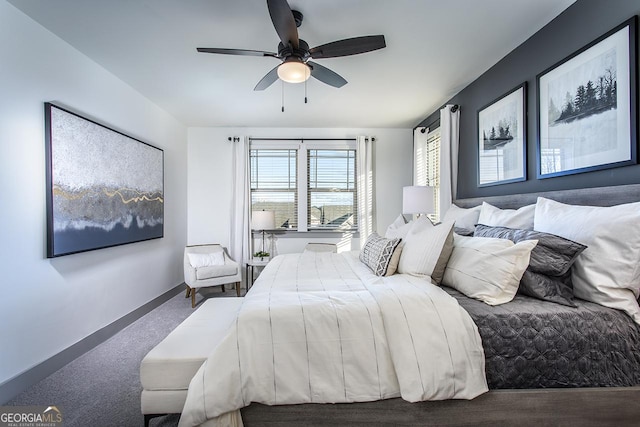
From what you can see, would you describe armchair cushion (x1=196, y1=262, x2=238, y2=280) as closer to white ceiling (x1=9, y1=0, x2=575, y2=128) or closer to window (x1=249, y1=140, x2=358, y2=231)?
window (x1=249, y1=140, x2=358, y2=231)

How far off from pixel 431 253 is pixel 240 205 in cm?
347

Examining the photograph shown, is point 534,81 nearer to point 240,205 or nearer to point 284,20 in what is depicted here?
point 284,20

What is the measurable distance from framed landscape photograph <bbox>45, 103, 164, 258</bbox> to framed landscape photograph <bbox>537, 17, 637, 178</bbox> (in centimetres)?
375

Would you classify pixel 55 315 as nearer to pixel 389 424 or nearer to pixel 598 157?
pixel 389 424

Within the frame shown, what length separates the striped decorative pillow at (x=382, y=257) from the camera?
200 cm

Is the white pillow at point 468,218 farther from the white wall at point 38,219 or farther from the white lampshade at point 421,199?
the white wall at point 38,219

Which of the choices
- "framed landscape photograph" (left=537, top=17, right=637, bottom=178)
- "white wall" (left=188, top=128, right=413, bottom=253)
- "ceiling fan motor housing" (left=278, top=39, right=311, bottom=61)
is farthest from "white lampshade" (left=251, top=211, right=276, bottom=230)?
"framed landscape photograph" (left=537, top=17, right=637, bottom=178)

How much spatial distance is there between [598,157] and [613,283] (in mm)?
823

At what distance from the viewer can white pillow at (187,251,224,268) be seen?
154 inches

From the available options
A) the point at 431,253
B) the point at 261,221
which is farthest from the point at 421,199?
the point at 261,221

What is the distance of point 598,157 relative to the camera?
1744mm

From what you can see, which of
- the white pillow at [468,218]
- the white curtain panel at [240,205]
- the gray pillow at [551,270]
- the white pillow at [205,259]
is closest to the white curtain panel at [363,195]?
the white curtain panel at [240,205]

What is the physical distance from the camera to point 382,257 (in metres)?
2.06

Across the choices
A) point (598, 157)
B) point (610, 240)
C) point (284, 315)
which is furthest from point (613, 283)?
point (284, 315)
